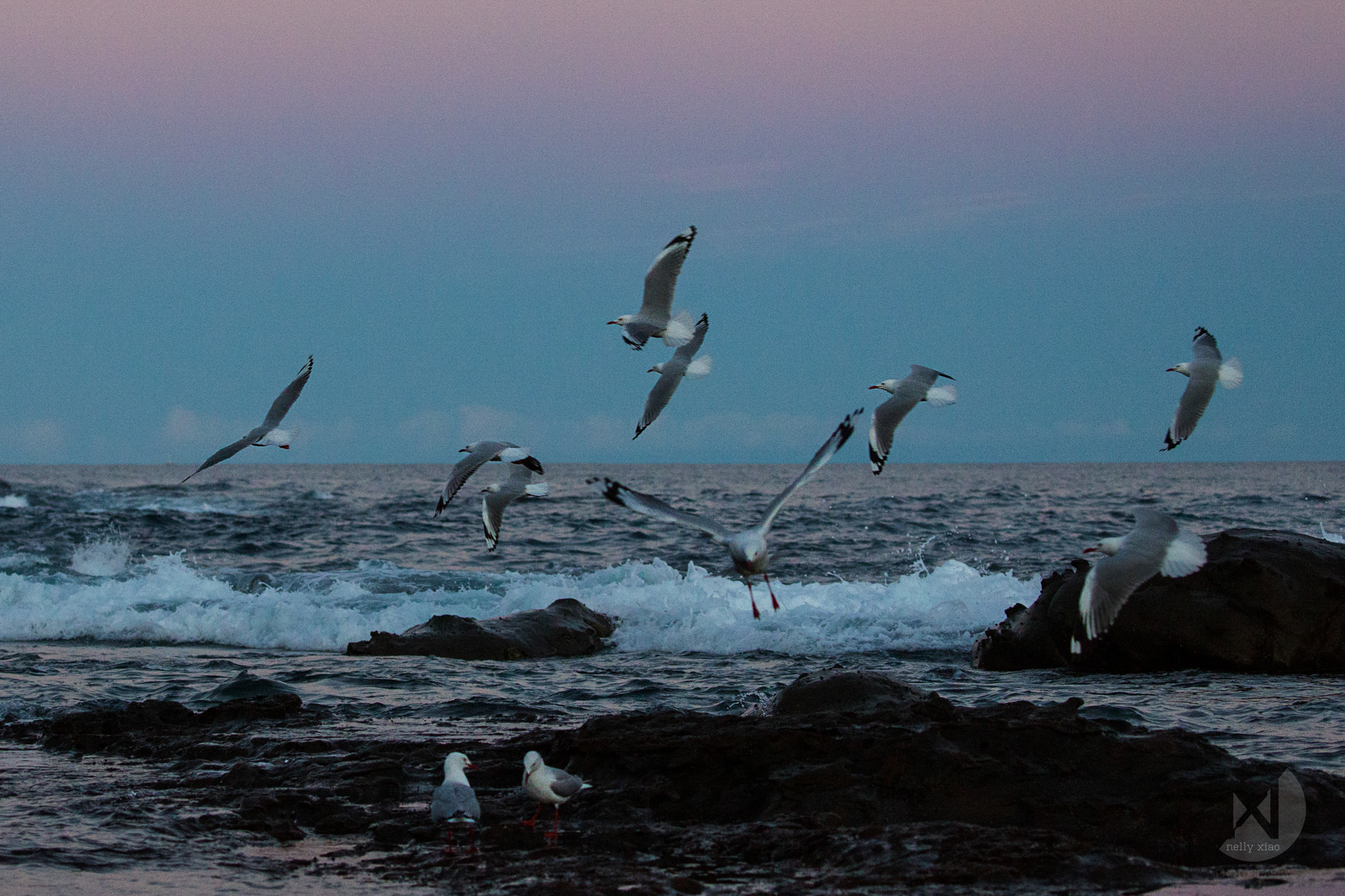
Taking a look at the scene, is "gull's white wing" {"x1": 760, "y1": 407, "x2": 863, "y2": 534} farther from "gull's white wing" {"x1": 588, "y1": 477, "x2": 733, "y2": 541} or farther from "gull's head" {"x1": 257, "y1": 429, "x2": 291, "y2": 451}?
"gull's head" {"x1": 257, "y1": 429, "x2": 291, "y2": 451}

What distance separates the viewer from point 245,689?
371 inches

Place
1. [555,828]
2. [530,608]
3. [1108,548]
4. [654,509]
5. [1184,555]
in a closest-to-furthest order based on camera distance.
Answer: [555,828] → [654,509] → [1184,555] → [1108,548] → [530,608]

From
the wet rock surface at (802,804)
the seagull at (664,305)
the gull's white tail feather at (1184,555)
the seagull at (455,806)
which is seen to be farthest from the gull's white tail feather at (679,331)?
the seagull at (455,806)

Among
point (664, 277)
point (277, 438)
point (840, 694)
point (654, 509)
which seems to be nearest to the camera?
point (654, 509)

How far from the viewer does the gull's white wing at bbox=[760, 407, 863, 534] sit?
6316 mm

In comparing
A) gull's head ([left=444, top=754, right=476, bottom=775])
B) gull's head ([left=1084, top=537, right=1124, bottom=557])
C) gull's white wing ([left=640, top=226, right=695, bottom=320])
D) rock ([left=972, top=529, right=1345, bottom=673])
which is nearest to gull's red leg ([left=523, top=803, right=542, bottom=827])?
gull's head ([left=444, top=754, right=476, bottom=775])

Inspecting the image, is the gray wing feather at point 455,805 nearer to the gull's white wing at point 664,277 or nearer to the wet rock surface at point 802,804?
the wet rock surface at point 802,804

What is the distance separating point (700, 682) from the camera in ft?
34.5

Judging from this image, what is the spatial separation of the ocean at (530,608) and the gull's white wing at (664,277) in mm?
2302

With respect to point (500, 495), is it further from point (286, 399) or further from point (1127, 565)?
point (1127, 565)

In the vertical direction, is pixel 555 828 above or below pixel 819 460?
below

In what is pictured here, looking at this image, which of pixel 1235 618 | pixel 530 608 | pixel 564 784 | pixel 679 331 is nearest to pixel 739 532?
pixel 564 784

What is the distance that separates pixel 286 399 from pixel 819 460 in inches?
249

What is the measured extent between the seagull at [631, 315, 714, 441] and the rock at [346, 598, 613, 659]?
12.3 feet
